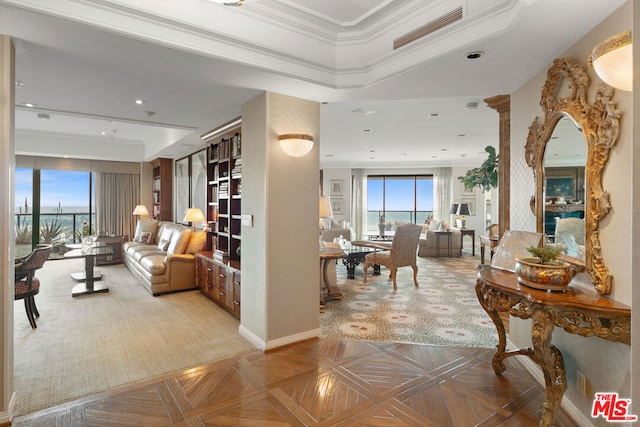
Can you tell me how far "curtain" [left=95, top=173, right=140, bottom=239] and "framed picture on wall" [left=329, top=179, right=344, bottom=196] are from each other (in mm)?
5838

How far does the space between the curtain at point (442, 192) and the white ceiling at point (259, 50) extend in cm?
811

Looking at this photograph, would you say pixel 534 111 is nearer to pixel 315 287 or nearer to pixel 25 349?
pixel 315 287

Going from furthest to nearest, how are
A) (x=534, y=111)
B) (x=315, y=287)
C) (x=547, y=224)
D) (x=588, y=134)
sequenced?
(x=315, y=287)
(x=534, y=111)
(x=547, y=224)
(x=588, y=134)

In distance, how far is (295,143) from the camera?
Result: 324cm

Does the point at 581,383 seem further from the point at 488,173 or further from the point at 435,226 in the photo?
the point at 435,226

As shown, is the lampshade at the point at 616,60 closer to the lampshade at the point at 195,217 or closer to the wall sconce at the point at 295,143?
the wall sconce at the point at 295,143

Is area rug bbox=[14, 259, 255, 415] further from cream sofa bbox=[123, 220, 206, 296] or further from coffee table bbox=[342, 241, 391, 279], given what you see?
coffee table bbox=[342, 241, 391, 279]

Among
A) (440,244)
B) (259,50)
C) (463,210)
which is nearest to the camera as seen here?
(259,50)

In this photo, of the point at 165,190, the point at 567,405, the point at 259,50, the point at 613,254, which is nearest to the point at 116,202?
the point at 165,190

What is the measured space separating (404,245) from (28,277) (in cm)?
501

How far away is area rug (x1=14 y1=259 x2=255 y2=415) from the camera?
2629 mm

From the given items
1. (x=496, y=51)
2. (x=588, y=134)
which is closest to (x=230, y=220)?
(x=496, y=51)

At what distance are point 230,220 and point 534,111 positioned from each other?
3.61 metres

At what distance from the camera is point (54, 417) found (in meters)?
2.20
